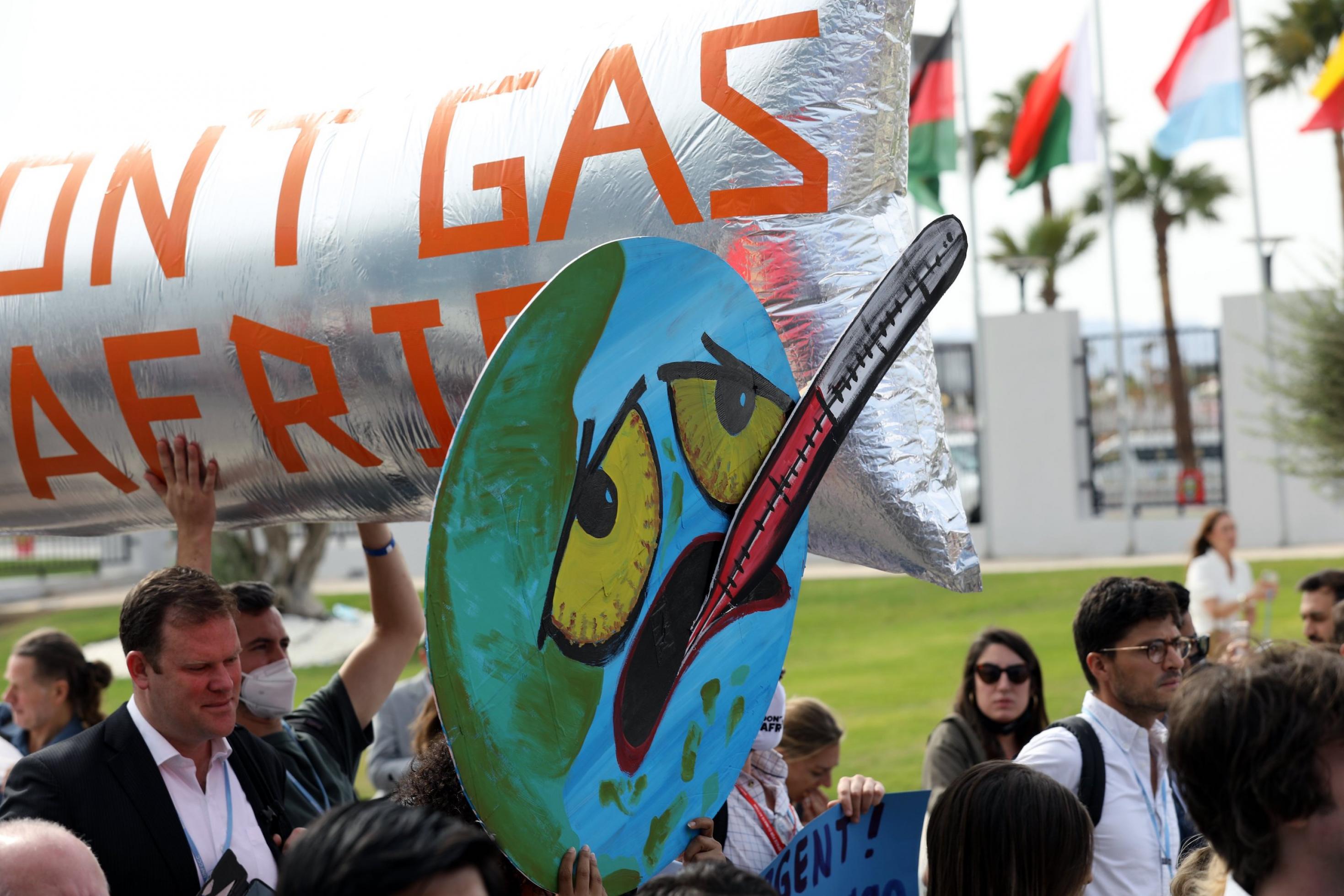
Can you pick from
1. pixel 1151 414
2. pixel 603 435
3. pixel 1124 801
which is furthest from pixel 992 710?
pixel 1151 414

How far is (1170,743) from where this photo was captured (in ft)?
5.36

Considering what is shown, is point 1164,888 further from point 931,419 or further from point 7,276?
point 7,276

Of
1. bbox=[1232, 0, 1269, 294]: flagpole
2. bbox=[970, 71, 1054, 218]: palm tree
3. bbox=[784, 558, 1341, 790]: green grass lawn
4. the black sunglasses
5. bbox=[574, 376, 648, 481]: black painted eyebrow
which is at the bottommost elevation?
bbox=[784, 558, 1341, 790]: green grass lawn

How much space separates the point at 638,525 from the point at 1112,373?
21997 millimetres

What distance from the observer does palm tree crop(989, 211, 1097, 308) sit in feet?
96.6

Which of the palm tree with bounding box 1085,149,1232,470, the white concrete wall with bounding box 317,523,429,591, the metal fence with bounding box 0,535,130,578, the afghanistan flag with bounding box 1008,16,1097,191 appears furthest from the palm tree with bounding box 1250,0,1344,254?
the metal fence with bounding box 0,535,130,578

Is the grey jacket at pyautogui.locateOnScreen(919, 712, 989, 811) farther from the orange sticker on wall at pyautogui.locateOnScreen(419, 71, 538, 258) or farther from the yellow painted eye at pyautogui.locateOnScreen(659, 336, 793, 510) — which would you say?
the orange sticker on wall at pyautogui.locateOnScreen(419, 71, 538, 258)

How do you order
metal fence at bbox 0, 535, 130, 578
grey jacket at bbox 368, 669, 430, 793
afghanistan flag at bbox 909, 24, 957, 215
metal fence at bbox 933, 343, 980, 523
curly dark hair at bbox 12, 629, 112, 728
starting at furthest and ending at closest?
metal fence at bbox 0, 535, 130, 578
metal fence at bbox 933, 343, 980, 523
afghanistan flag at bbox 909, 24, 957, 215
grey jacket at bbox 368, 669, 430, 793
curly dark hair at bbox 12, 629, 112, 728

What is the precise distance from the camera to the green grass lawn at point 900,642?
10625 millimetres

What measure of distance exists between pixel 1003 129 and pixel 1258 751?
103ft

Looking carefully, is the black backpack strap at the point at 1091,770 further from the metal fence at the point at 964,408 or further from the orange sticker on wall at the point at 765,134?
the metal fence at the point at 964,408

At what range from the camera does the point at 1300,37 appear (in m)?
26.3

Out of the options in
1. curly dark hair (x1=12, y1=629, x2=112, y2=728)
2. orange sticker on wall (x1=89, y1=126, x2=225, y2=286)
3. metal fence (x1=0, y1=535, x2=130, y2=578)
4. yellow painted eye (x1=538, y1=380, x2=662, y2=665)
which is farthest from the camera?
metal fence (x1=0, y1=535, x2=130, y2=578)

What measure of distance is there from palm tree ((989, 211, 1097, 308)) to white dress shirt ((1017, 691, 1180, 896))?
27258 mm
